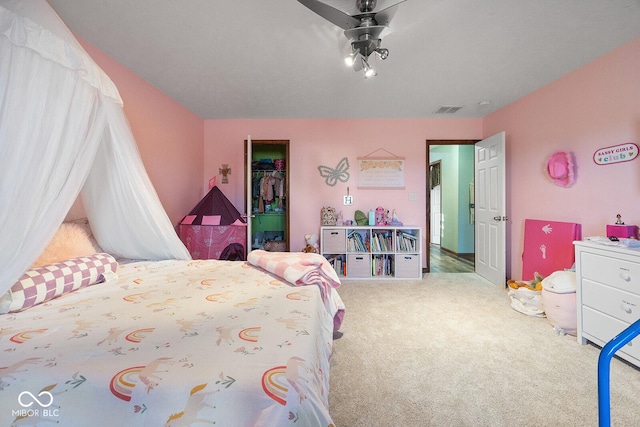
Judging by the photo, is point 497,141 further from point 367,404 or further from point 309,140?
point 367,404

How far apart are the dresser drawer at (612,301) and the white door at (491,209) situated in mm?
1376

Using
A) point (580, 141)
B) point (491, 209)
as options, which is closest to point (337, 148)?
point (491, 209)

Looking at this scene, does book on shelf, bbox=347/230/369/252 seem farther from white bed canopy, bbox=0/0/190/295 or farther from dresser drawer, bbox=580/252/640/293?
white bed canopy, bbox=0/0/190/295

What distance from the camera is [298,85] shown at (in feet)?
9.95

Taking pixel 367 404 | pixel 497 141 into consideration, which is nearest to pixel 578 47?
pixel 497 141

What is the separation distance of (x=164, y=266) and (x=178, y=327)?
3.80 feet

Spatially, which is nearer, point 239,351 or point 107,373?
point 107,373

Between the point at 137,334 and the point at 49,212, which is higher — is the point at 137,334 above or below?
below

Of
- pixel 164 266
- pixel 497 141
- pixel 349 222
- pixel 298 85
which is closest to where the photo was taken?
pixel 164 266

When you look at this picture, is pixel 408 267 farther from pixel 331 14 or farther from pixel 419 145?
pixel 331 14

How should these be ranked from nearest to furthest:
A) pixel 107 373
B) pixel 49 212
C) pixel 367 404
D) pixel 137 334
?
pixel 107 373, pixel 137 334, pixel 49 212, pixel 367 404

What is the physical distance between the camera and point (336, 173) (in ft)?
14.1

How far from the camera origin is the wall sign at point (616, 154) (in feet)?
7.21

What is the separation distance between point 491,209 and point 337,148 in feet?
7.94
